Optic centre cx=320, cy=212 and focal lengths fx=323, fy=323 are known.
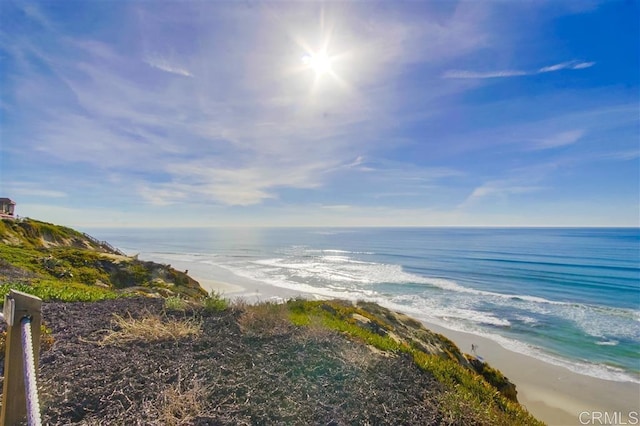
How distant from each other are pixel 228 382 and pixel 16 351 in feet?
7.22

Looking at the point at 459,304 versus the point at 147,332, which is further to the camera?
the point at 459,304

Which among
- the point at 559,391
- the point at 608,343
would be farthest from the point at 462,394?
the point at 608,343

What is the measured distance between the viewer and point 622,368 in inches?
564

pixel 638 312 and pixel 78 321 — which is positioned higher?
pixel 78 321

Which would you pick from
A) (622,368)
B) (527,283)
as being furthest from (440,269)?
(622,368)

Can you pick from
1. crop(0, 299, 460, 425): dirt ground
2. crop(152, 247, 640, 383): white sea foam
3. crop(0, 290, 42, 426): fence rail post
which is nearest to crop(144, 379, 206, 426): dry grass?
crop(0, 299, 460, 425): dirt ground

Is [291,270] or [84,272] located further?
[291,270]

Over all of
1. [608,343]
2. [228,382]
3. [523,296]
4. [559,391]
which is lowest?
[559,391]

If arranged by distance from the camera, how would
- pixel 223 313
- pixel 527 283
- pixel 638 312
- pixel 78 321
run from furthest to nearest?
1. pixel 527 283
2. pixel 638 312
3. pixel 223 313
4. pixel 78 321

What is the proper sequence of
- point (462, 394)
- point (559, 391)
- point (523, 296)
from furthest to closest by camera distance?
point (523, 296)
point (559, 391)
point (462, 394)

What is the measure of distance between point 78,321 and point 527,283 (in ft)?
123

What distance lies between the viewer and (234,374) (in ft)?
13.6

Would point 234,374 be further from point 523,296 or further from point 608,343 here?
point 523,296

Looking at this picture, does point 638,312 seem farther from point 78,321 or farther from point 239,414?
point 78,321
